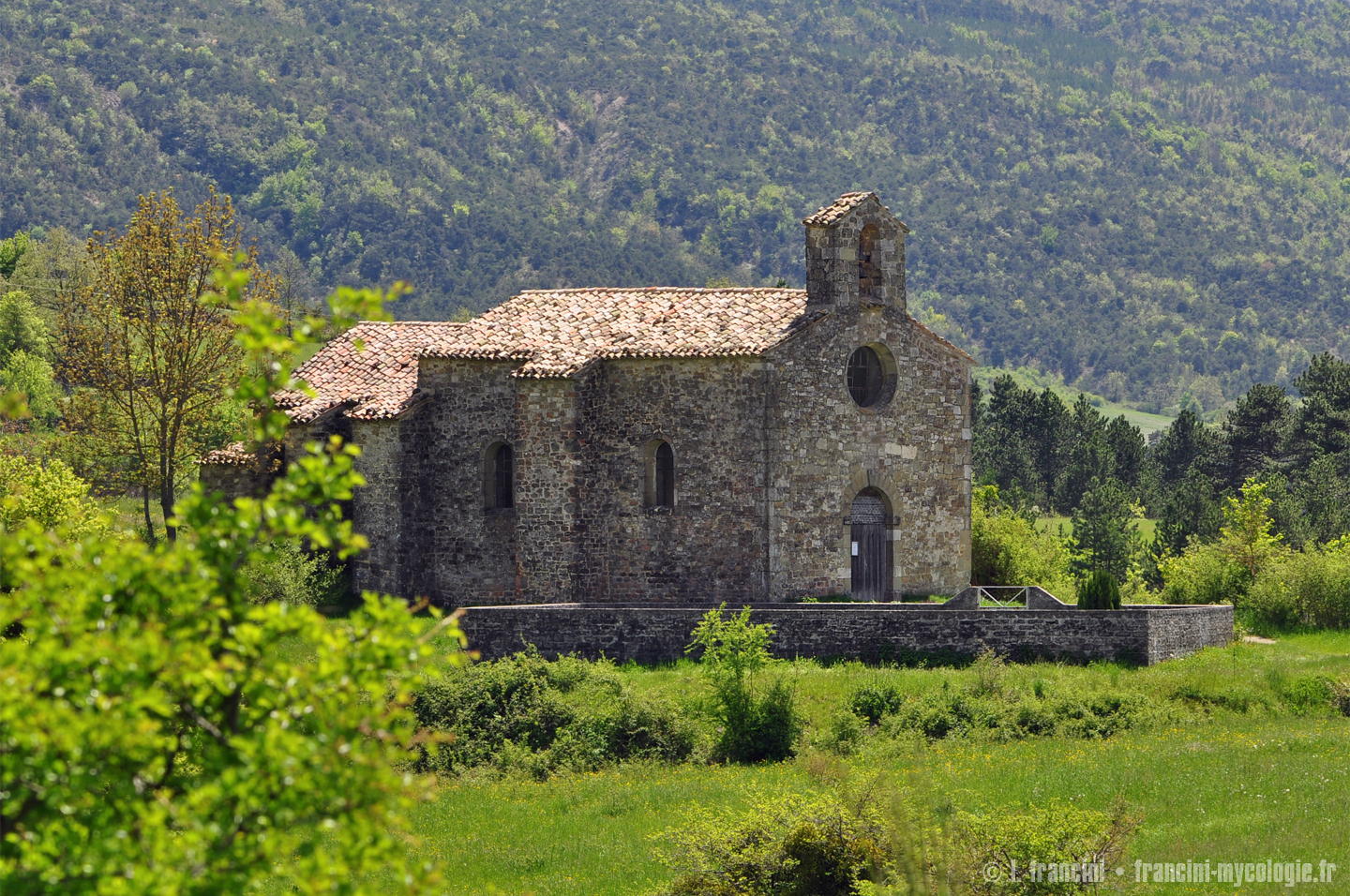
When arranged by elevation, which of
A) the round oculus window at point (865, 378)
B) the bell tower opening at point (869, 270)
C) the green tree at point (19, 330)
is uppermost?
the green tree at point (19, 330)

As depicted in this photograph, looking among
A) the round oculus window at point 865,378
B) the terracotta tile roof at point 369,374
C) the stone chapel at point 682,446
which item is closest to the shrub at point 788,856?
the stone chapel at point 682,446

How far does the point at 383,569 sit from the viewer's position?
40500mm

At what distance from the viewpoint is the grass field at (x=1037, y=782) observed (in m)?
23.8

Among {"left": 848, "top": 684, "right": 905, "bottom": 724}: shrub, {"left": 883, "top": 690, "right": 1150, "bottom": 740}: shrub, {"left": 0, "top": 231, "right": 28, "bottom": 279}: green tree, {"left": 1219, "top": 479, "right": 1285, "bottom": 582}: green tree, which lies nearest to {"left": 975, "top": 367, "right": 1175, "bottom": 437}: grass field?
{"left": 0, "top": 231, "right": 28, "bottom": 279}: green tree

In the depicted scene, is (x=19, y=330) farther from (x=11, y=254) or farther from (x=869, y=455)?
(x=869, y=455)

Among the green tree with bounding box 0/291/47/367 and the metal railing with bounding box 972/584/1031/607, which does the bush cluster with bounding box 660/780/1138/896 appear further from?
the green tree with bounding box 0/291/47/367

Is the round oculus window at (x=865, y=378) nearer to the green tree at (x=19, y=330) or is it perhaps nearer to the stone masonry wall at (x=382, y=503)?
the stone masonry wall at (x=382, y=503)

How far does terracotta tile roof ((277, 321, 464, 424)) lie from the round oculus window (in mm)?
11280

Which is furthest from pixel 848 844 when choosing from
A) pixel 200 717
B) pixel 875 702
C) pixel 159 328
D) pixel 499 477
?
pixel 159 328

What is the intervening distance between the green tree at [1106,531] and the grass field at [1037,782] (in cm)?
2884

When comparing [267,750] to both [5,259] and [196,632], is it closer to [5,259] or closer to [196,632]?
Answer: [196,632]

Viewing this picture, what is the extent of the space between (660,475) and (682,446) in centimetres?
113

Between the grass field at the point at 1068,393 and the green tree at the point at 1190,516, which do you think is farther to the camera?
the grass field at the point at 1068,393

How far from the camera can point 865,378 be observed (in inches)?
1580
